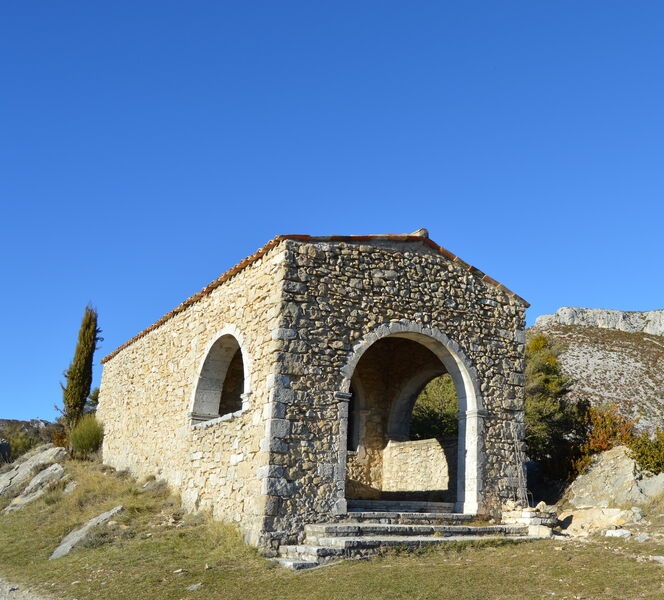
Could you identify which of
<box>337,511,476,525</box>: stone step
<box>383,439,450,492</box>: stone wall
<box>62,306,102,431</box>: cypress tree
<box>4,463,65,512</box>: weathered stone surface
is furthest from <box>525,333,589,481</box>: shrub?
<box>62,306,102,431</box>: cypress tree

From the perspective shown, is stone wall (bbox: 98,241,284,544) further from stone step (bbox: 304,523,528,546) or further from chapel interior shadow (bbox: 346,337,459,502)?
chapel interior shadow (bbox: 346,337,459,502)

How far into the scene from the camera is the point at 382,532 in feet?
33.3

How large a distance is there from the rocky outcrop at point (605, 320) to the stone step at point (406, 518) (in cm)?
3954

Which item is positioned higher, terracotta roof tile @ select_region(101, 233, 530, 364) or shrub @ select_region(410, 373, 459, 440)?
terracotta roof tile @ select_region(101, 233, 530, 364)

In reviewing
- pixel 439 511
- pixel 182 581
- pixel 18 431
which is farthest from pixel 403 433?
pixel 18 431

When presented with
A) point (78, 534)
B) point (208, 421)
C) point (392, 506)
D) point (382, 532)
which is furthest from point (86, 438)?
point (382, 532)

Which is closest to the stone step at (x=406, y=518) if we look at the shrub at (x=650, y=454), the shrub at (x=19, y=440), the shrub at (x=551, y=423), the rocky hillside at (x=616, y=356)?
the shrub at (x=650, y=454)

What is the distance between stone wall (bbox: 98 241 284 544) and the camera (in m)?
11.0

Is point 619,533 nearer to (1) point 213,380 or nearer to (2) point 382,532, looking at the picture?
(2) point 382,532

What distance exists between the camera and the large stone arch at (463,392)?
11.8m

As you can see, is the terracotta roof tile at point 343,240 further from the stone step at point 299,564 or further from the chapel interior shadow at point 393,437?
the stone step at point 299,564

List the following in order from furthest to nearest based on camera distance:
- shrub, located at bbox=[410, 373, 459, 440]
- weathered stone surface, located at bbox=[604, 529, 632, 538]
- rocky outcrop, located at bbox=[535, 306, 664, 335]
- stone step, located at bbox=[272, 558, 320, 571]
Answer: rocky outcrop, located at bbox=[535, 306, 664, 335]
shrub, located at bbox=[410, 373, 459, 440]
weathered stone surface, located at bbox=[604, 529, 632, 538]
stone step, located at bbox=[272, 558, 320, 571]

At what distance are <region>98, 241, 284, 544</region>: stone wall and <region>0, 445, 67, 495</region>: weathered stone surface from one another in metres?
2.68

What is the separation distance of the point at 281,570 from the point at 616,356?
120ft
